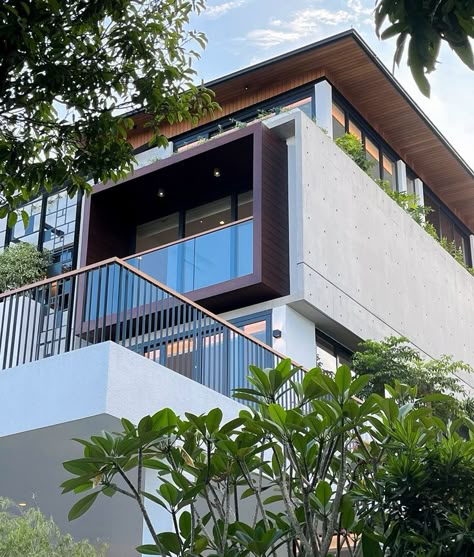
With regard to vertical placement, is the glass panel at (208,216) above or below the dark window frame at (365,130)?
below

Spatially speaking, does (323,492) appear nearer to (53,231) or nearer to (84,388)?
(84,388)

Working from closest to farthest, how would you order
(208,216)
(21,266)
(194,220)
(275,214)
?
1. (275,214)
2. (208,216)
3. (194,220)
4. (21,266)

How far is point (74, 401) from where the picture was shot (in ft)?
25.3

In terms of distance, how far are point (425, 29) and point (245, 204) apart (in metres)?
14.0

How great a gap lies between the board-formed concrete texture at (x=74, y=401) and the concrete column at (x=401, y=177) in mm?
11780

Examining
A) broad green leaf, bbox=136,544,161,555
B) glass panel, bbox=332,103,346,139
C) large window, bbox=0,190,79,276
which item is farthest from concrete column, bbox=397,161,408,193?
broad green leaf, bbox=136,544,161,555

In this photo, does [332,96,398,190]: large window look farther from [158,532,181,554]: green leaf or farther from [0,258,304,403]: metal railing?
[158,532,181,554]: green leaf

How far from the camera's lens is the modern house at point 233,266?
827 cm

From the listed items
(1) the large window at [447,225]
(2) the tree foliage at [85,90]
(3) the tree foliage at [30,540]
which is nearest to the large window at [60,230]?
(1) the large window at [447,225]

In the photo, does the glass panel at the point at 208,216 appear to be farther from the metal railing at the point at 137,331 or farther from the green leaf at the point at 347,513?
the green leaf at the point at 347,513

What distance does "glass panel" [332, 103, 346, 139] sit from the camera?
17688mm

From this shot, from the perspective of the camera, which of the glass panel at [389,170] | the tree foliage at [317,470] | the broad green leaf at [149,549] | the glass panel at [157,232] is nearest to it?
the tree foliage at [317,470]

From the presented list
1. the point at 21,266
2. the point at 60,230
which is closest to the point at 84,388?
the point at 21,266

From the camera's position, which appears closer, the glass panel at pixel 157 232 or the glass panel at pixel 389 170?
the glass panel at pixel 157 232
